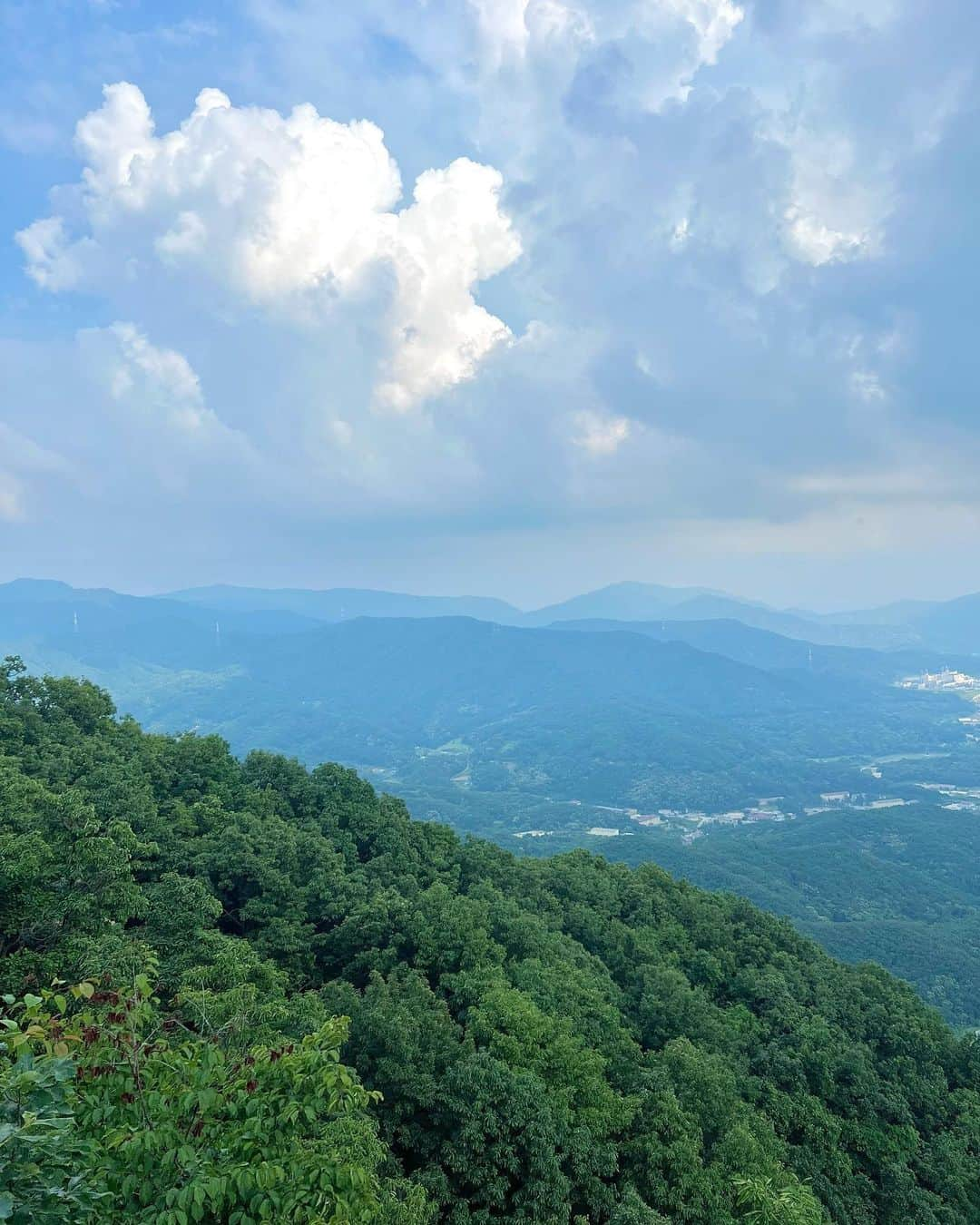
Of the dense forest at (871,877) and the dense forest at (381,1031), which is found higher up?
the dense forest at (381,1031)

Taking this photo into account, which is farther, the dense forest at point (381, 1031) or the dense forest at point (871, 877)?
the dense forest at point (871, 877)

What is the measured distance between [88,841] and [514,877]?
1696cm

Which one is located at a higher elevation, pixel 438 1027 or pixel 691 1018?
pixel 438 1027

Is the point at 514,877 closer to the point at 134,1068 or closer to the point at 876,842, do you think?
the point at 134,1068

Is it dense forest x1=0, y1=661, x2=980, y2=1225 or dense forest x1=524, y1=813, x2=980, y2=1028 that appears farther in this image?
dense forest x1=524, y1=813, x2=980, y2=1028

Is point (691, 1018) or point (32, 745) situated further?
point (32, 745)

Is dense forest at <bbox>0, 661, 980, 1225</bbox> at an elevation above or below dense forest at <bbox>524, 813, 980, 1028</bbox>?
above

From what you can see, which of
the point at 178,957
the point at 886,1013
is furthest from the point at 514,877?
the point at 178,957

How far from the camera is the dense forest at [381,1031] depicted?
4906mm

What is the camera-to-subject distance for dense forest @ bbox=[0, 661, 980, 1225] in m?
4.91

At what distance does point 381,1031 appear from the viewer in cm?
1365

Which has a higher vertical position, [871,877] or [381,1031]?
[381,1031]

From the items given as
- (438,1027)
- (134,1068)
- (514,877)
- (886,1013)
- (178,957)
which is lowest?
(886,1013)

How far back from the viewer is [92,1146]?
4.05 m
